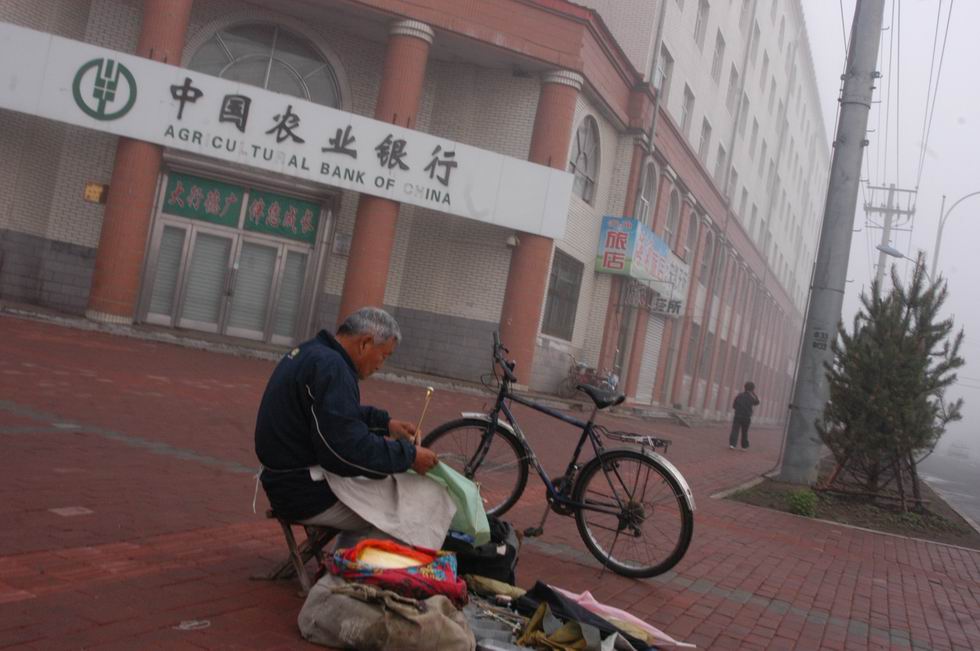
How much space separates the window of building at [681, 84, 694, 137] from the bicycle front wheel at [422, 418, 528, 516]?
1029 inches

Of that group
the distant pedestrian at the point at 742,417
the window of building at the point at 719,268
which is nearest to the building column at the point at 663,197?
the distant pedestrian at the point at 742,417

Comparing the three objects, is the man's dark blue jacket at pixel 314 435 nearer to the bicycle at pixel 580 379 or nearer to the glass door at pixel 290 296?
the glass door at pixel 290 296

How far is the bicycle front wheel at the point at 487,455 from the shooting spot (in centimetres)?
640

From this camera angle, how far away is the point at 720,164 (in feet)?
124

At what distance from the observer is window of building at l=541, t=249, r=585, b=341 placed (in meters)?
23.1

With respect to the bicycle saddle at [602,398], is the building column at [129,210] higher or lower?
higher

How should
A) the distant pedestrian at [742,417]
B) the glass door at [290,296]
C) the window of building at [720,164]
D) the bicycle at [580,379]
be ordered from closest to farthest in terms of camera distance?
the glass door at [290,296] < the distant pedestrian at [742,417] < the bicycle at [580,379] < the window of building at [720,164]

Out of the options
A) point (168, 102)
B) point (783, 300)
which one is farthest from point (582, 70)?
point (783, 300)

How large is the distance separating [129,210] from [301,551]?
48.5 feet

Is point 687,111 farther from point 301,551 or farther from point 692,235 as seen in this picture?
point 301,551

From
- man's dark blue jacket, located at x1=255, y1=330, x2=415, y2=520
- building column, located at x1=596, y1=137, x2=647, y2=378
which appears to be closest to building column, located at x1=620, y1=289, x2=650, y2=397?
building column, located at x1=596, y1=137, x2=647, y2=378

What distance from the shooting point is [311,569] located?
481 cm

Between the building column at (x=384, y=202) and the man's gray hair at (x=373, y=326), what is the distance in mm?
15086

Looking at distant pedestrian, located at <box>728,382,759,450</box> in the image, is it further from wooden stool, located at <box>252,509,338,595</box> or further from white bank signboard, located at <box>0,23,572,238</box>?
wooden stool, located at <box>252,509,338,595</box>
